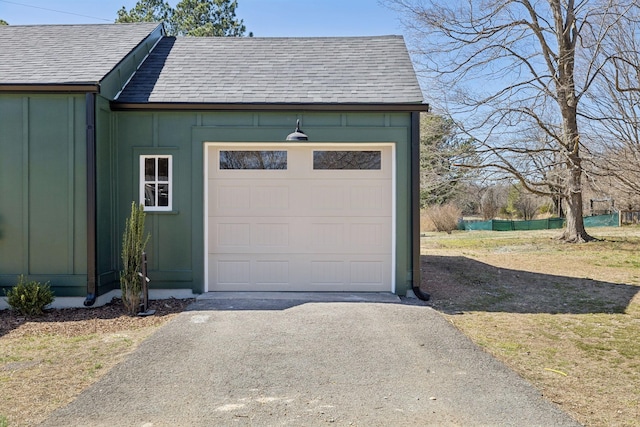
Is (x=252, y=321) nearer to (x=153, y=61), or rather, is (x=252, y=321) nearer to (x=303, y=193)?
(x=303, y=193)

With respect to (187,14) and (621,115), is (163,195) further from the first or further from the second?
(187,14)

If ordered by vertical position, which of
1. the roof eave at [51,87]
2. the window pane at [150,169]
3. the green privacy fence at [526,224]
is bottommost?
the green privacy fence at [526,224]

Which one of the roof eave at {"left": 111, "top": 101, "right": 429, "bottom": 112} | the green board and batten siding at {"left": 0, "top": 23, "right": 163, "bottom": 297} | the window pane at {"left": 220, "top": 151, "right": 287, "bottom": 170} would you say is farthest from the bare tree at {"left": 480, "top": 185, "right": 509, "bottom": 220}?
the green board and batten siding at {"left": 0, "top": 23, "right": 163, "bottom": 297}

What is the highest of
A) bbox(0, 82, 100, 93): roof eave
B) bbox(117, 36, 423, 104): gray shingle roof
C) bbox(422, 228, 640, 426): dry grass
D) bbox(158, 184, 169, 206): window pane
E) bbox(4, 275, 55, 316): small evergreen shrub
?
bbox(117, 36, 423, 104): gray shingle roof

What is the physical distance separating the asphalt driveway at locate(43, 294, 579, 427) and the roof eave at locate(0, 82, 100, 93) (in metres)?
3.32

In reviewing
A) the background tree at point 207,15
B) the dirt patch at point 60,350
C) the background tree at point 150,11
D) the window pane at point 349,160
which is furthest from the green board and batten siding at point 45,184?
the background tree at point 150,11

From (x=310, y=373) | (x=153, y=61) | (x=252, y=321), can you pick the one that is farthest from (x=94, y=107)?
(x=310, y=373)

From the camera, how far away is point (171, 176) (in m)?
7.38

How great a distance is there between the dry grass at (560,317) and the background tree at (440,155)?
3.69 meters

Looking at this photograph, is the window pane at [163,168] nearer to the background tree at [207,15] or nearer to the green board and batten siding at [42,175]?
the green board and batten siding at [42,175]

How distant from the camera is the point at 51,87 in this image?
21.9 ft

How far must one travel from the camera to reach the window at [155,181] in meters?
7.40

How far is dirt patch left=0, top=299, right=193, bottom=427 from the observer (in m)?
3.71

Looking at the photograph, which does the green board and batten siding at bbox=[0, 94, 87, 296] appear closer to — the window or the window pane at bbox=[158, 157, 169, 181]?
the window
